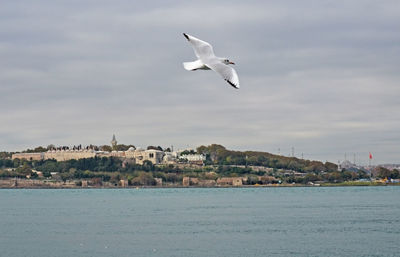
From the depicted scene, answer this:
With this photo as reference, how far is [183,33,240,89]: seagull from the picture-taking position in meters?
19.3

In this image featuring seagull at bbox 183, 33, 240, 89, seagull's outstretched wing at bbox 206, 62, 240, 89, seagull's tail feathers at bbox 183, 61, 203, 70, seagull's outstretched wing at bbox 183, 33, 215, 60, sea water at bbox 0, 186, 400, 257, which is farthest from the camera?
sea water at bbox 0, 186, 400, 257

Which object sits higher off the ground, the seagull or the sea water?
the seagull

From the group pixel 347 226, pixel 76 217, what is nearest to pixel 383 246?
pixel 347 226

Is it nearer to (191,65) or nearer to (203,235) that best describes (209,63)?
(191,65)

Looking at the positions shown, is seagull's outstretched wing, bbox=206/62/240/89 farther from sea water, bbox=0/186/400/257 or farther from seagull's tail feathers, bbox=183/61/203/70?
sea water, bbox=0/186/400/257

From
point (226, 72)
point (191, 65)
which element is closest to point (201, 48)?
point (191, 65)

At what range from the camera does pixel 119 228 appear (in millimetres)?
68000

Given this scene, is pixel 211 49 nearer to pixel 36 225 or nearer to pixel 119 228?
pixel 119 228

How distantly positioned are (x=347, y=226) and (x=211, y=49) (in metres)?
49.8

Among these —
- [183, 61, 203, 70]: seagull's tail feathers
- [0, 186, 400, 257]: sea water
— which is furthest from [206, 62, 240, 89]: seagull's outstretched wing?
[0, 186, 400, 257]: sea water

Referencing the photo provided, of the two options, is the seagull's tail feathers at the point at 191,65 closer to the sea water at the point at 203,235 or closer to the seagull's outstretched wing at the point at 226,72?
the seagull's outstretched wing at the point at 226,72

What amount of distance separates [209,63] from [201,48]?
3.53 feet

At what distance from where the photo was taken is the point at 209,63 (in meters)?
20.2

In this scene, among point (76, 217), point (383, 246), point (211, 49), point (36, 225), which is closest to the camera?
point (211, 49)
